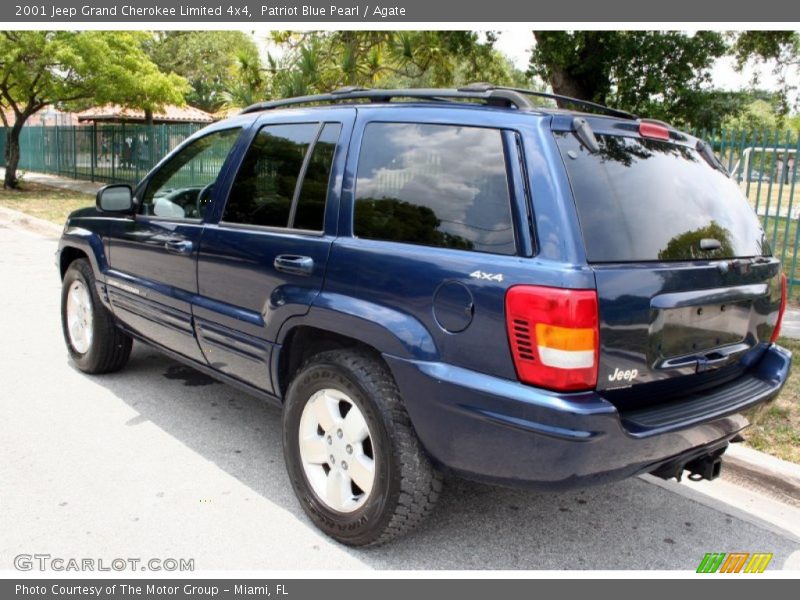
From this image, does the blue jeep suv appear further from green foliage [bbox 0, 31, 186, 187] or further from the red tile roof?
the red tile roof

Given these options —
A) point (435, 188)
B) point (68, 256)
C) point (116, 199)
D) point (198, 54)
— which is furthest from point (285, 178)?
point (198, 54)

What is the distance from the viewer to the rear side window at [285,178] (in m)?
3.41

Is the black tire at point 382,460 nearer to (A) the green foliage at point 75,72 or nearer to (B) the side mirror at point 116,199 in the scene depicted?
(B) the side mirror at point 116,199

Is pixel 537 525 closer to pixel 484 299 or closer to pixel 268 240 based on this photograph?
pixel 484 299

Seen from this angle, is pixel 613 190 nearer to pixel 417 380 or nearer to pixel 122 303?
pixel 417 380

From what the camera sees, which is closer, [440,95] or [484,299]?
[484,299]

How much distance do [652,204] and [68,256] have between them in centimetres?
436

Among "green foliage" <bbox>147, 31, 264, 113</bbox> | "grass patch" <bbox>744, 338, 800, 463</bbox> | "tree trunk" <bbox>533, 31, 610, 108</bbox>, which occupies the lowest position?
"grass patch" <bbox>744, 338, 800, 463</bbox>

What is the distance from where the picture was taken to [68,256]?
5.54m

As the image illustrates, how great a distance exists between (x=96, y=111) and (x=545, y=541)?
3442cm

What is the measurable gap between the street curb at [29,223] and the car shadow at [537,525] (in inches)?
438

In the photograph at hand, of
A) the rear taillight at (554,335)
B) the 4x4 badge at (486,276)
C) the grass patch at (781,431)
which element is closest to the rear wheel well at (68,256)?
the 4x4 badge at (486,276)

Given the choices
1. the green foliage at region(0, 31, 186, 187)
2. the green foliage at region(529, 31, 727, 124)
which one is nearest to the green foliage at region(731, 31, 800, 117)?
the green foliage at region(529, 31, 727, 124)

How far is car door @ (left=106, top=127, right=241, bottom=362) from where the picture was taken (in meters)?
4.12
